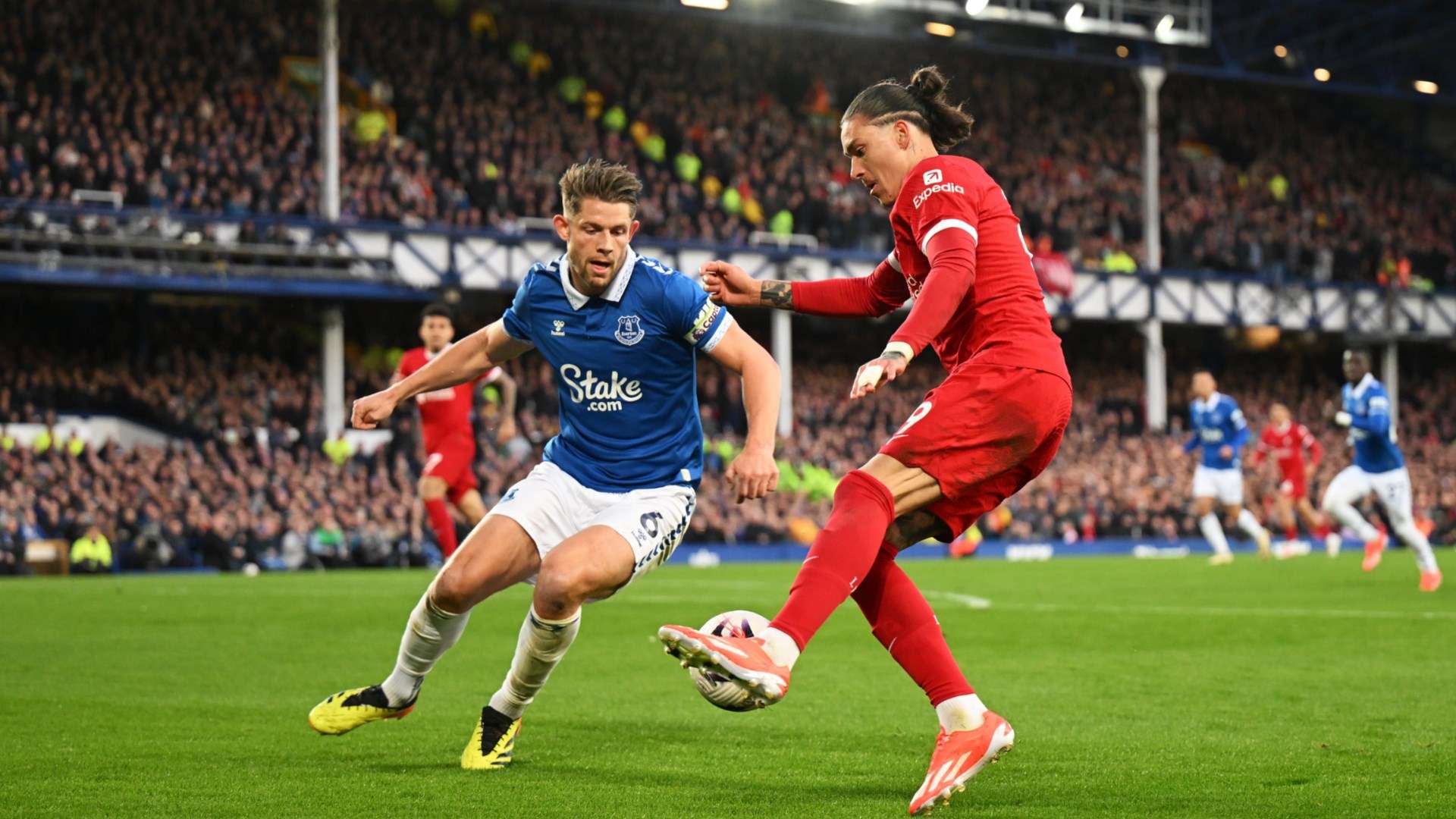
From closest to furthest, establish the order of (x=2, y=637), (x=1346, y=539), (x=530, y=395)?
(x=2, y=637), (x=530, y=395), (x=1346, y=539)

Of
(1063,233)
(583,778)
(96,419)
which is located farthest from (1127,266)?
(583,778)

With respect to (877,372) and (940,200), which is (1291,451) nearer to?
(940,200)

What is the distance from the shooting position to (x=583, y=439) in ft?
22.4

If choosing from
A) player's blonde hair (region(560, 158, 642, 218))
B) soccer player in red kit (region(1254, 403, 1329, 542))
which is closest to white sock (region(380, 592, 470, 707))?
player's blonde hair (region(560, 158, 642, 218))

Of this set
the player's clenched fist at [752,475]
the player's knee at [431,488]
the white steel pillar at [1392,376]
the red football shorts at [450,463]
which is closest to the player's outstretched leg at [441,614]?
the player's clenched fist at [752,475]

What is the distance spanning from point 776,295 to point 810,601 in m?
1.38

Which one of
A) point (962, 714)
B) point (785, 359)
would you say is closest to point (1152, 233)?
point (785, 359)

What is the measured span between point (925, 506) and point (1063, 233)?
1413 inches

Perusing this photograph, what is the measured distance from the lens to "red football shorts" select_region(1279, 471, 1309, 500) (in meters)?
27.7

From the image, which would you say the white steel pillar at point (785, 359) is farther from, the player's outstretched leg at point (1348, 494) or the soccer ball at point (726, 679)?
the soccer ball at point (726, 679)

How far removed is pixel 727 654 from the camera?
4.90m

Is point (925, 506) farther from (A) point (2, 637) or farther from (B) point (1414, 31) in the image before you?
(B) point (1414, 31)

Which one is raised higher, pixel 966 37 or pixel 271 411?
pixel 966 37

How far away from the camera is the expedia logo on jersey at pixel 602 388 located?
6699 mm
